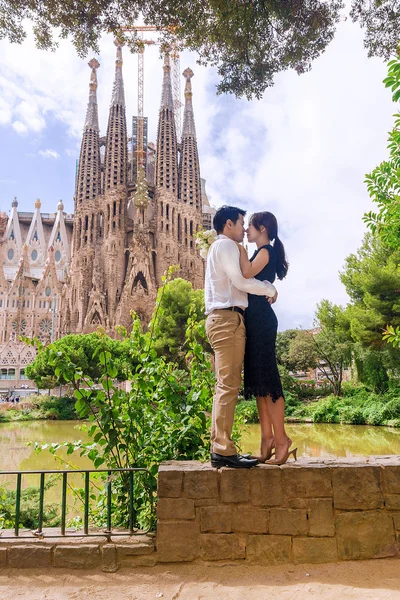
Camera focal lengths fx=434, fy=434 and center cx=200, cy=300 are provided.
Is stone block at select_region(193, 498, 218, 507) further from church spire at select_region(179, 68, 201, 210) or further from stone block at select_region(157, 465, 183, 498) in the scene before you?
church spire at select_region(179, 68, 201, 210)

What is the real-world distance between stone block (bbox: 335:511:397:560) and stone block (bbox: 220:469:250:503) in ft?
1.98

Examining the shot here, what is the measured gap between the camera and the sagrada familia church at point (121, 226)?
40.4 metres

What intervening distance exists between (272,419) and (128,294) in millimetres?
37513

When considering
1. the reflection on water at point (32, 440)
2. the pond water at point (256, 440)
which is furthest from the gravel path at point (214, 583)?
the pond water at point (256, 440)

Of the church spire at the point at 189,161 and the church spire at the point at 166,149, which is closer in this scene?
the church spire at the point at 166,149

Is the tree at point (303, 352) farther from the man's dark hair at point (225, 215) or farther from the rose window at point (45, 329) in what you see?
the rose window at point (45, 329)

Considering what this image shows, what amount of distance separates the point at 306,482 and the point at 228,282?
139 centimetres

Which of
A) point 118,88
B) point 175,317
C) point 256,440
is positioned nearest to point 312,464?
point 256,440

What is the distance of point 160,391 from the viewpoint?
3521 mm

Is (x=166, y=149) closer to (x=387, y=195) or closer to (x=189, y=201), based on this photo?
(x=189, y=201)

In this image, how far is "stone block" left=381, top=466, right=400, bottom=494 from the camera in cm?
279

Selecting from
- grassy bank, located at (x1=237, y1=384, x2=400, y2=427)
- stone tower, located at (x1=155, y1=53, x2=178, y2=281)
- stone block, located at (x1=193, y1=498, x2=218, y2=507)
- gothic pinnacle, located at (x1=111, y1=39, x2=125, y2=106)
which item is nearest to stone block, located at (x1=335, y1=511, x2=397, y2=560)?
stone block, located at (x1=193, y1=498, x2=218, y2=507)

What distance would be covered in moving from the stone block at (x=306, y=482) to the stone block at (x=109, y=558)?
→ 1.14 meters

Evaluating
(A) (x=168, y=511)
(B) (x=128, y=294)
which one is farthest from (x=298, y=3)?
(B) (x=128, y=294)
